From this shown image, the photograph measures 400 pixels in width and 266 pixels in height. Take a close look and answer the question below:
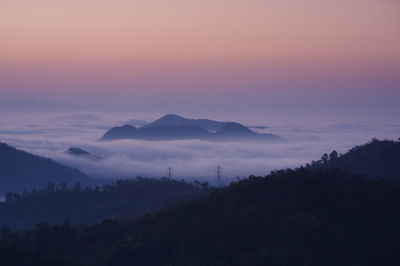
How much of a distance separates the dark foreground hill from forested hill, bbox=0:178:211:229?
719 inches

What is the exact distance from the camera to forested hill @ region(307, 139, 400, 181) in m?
40.2

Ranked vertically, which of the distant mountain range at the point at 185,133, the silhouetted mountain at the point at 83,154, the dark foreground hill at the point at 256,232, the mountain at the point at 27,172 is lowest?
the dark foreground hill at the point at 256,232

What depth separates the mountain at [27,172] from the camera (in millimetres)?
A: 92125

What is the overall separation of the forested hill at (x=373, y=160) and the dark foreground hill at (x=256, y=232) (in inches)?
488

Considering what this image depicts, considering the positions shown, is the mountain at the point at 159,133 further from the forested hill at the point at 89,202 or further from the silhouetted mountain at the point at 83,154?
the forested hill at the point at 89,202

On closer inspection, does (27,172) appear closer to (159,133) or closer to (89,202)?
(89,202)

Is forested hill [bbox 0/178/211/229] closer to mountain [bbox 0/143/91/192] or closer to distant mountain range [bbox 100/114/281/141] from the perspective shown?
mountain [bbox 0/143/91/192]

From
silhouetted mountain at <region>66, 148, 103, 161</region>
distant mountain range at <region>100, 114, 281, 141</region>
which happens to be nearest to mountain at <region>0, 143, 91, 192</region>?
silhouetted mountain at <region>66, 148, 103, 161</region>

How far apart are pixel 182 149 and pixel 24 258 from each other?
132245 mm

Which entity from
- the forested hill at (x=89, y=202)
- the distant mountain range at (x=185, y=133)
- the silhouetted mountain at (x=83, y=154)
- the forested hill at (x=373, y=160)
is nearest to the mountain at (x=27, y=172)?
the silhouetted mountain at (x=83, y=154)

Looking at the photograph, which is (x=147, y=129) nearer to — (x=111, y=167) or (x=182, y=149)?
(x=182, y=149)

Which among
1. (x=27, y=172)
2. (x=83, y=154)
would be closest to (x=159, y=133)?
(x=83, y=154)

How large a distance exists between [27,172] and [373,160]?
67.6m

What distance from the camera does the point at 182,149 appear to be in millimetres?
152875
